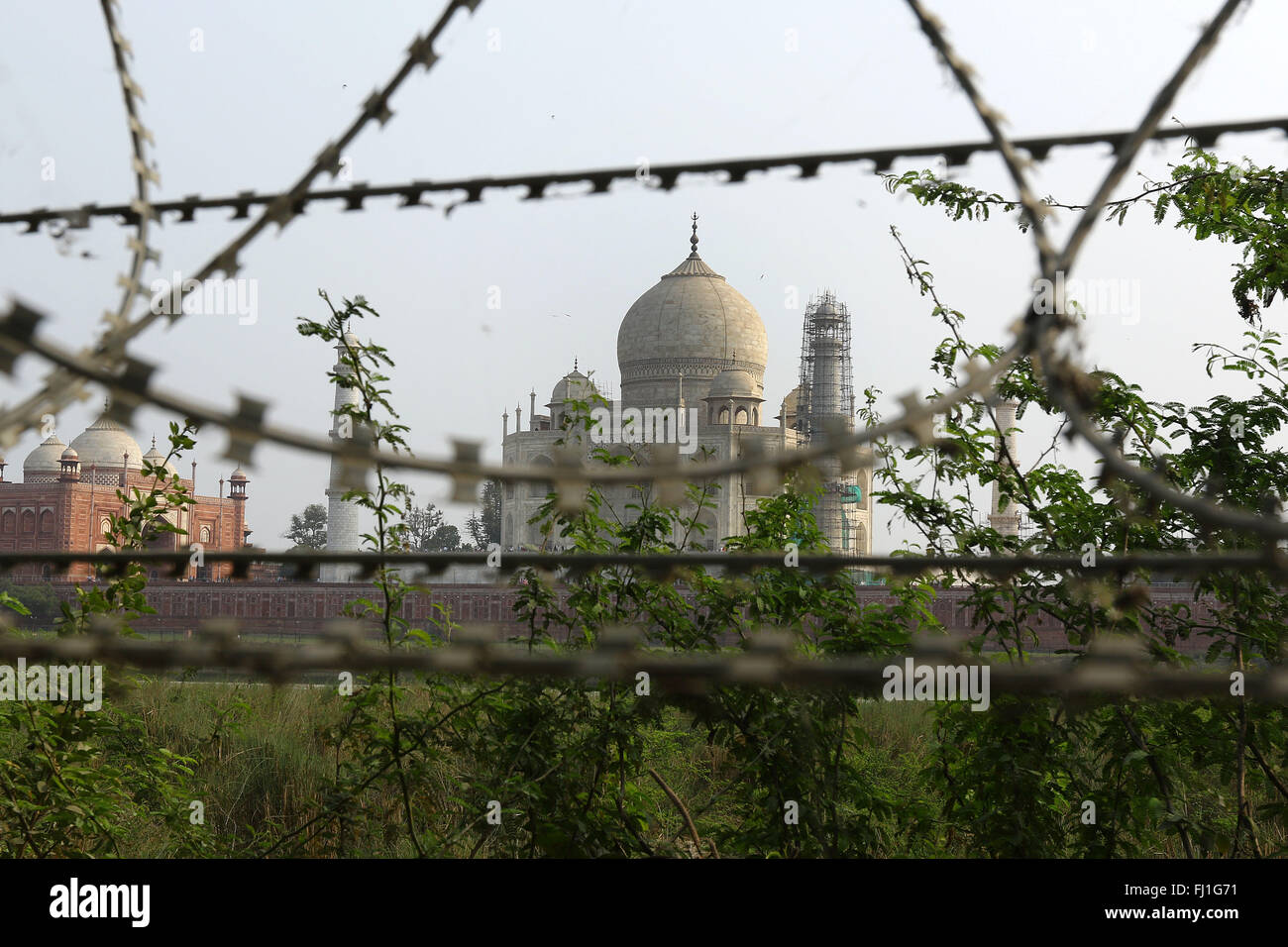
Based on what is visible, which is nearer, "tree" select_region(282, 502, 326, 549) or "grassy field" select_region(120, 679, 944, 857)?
"grassy field" select_region(120, 679, 944, 857)

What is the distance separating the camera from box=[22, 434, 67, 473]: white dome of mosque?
124 feet

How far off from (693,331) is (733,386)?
11.7 ft

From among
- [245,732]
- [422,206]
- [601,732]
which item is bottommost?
[245,732]

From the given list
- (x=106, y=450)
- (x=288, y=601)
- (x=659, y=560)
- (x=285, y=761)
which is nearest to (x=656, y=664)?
(x=659, y=560)

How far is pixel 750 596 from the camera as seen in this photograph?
3166 mm

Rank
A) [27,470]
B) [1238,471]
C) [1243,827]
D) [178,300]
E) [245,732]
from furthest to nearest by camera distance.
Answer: [27,470] → [245,732] → [1238,471] → [1243,827] → [178,300]

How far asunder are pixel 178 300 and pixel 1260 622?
9.85 feet

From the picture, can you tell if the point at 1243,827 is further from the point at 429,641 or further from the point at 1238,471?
the point at 429,641

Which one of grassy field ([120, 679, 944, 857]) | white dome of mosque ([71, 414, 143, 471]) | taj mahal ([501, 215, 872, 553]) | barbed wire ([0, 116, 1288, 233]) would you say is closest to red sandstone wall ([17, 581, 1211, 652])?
grassy field ([120, 679, 944, 857])

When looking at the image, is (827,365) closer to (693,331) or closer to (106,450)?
(693,331)

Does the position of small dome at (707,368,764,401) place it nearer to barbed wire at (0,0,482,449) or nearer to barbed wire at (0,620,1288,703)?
barbed wire at (0,0,482,449)

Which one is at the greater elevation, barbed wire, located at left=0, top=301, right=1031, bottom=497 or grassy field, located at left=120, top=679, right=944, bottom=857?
barbed wire, located at left=0, top=301, right=1031, bottom=497

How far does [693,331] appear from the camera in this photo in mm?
44594

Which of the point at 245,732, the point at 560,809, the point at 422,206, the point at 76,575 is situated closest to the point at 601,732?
the point at 560,809
